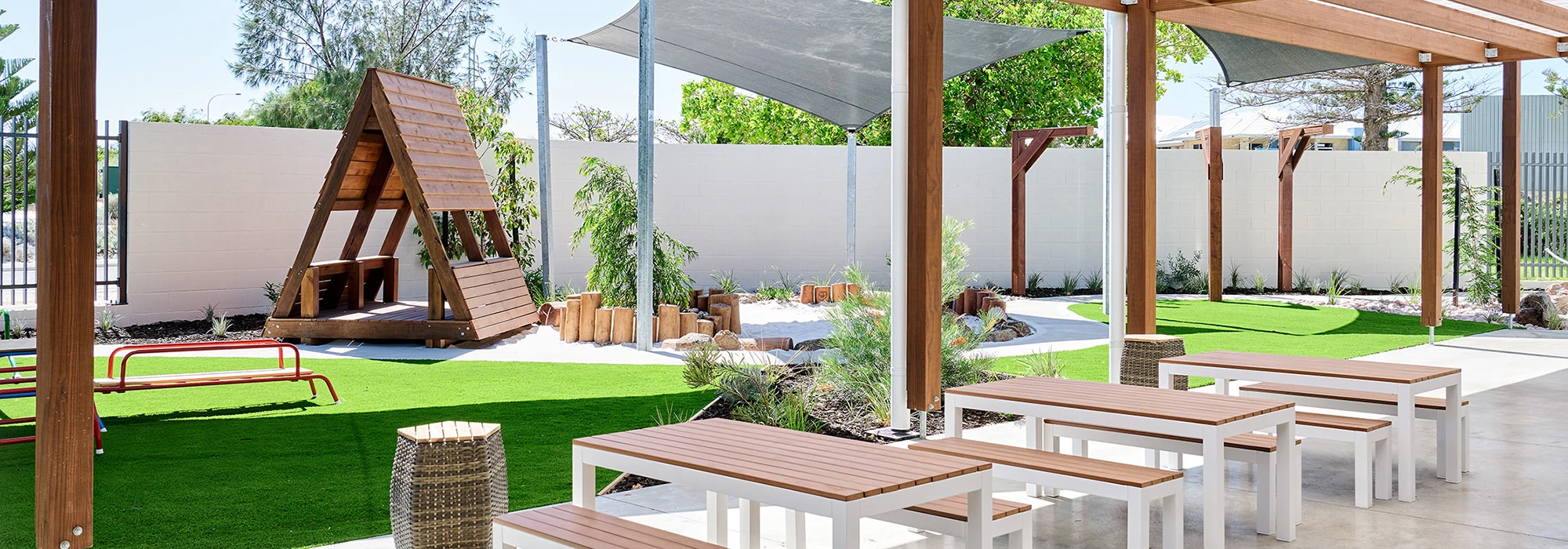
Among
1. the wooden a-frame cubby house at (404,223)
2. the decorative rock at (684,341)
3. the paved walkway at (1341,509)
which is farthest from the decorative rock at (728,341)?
the paved walkway at (1341,509)

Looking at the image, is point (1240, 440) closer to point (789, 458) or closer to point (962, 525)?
point (962, 525)

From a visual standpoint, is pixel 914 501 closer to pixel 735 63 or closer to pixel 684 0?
pixel 684 0

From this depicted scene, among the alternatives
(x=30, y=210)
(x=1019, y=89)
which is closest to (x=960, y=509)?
(x=30, y=210)

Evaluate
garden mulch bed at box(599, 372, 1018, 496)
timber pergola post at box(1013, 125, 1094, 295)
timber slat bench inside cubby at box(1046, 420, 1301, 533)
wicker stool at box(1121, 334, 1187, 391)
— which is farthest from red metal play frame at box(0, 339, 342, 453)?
timber pergola post at box(1013, 125, 1094, 295)

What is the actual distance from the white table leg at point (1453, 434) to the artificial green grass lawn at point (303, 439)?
3.29m

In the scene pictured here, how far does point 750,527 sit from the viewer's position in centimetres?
332

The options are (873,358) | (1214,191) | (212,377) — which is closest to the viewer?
(212,377)

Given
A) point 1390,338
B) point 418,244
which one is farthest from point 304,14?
point 1390,338

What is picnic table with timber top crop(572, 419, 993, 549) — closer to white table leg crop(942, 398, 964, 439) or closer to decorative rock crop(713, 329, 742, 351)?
white table leg crop(942, 398, 964, 439)

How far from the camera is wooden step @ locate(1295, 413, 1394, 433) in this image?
13.4 feet

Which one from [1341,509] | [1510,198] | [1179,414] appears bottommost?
[1341,509]

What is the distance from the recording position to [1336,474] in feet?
15.3

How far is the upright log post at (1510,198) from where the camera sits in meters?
9.94

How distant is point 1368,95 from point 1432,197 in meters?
12.8
